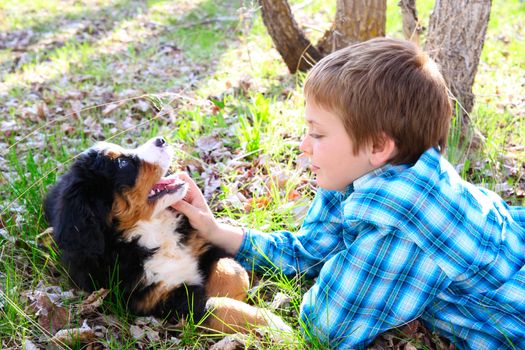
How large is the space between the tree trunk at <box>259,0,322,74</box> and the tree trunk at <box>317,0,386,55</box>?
1.63ft

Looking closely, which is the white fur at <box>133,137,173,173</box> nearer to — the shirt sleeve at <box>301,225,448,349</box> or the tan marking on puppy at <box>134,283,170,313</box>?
the tan marking on puppy at <box>134,283,170,313</box>

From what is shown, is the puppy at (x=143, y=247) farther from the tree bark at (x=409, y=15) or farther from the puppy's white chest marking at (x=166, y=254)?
the tree bark at (x=409, y=15)

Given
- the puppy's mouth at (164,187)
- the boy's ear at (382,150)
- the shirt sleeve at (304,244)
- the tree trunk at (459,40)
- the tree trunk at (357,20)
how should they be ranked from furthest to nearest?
the tree trunk at (357,20) < the tree trunk at (459,40) < the shirt sleeve at (304,244) < the puppy's mouth at (164,187) < the boy's ear at (382,150)

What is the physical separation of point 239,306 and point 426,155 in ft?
3.99

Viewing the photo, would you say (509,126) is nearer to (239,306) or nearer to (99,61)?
(239,306)

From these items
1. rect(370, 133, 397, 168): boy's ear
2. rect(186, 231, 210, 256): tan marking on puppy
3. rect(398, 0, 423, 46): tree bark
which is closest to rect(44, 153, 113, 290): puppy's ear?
rect(186, 231, 210, 256): tan marking on puppy

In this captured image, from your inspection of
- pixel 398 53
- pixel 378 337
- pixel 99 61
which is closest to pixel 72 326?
pixel 378 337

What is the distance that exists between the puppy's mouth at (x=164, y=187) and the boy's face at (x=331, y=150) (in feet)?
2.47

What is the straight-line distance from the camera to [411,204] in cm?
234

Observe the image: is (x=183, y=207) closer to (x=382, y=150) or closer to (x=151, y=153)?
(x=151, y=153)

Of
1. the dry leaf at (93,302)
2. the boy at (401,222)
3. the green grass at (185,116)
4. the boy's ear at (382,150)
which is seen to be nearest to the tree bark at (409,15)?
the green grass at (185,116)

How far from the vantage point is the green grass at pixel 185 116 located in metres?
3.24

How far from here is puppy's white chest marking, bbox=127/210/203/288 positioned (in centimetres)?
286

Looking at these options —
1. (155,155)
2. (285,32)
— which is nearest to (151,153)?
(155,155)
